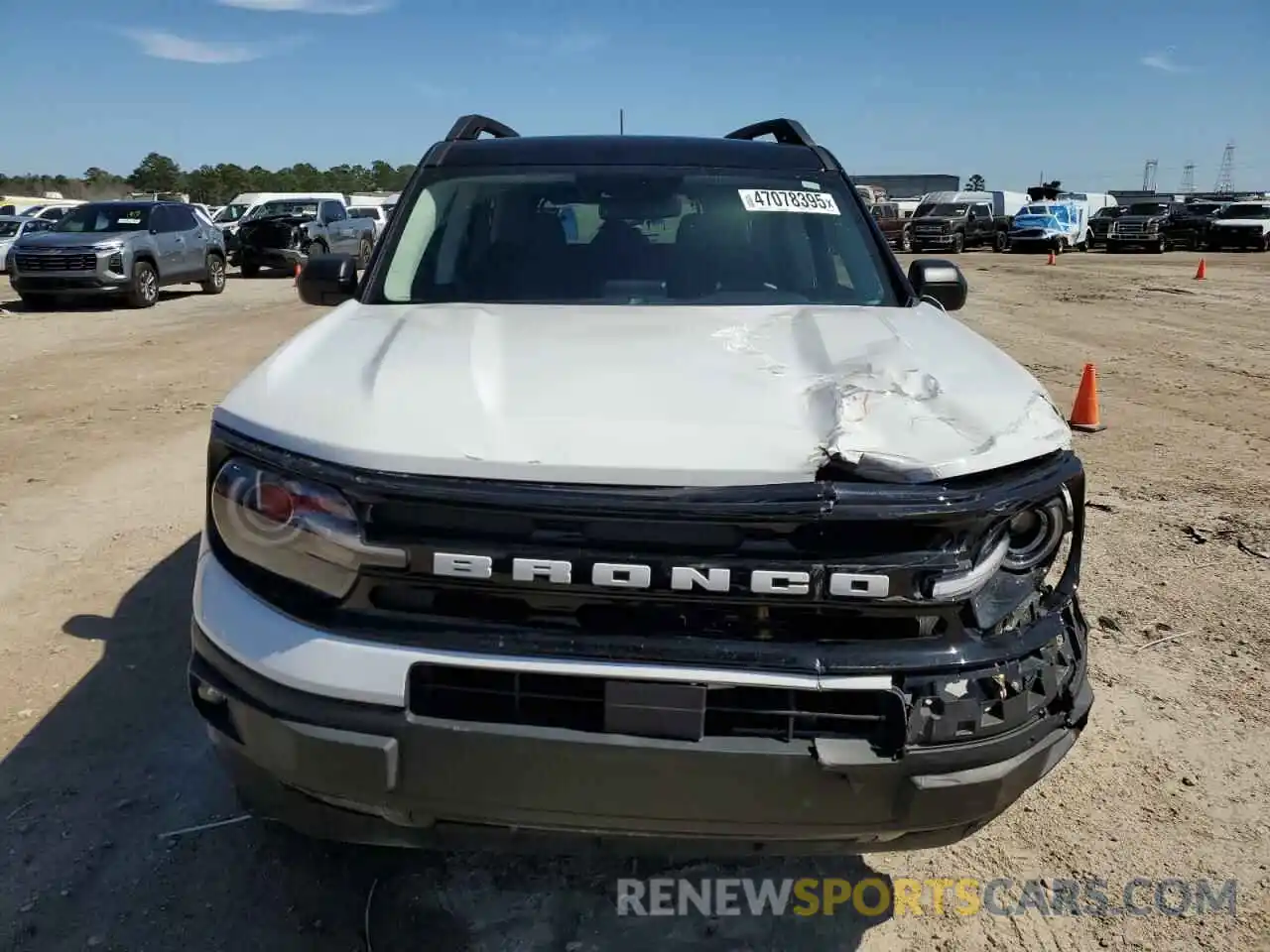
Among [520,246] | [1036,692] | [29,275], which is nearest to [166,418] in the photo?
[520,246]

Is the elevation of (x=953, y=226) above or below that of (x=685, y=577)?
above

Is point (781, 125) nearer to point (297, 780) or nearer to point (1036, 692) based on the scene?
point (1036, 692)

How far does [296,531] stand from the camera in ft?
6.36

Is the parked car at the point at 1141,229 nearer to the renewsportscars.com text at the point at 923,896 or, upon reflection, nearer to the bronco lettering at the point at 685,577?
the renewsportscars.com text at the point at 923,896

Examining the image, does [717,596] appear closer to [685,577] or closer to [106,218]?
[685,577]

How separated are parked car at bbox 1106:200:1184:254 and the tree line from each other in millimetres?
55192

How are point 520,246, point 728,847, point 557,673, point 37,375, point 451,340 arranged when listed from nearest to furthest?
1. point 557,673
2. point 728,847
3. point 451,340
4. point 520,246
5. point 37,375

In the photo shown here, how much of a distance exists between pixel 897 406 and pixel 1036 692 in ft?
2.10

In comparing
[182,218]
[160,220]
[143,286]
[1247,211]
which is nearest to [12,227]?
[182,218]

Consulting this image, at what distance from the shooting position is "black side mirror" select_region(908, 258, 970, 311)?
3764 mm

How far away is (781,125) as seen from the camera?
432 cm

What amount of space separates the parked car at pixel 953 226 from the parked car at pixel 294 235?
19115 mm

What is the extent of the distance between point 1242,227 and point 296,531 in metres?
39.8

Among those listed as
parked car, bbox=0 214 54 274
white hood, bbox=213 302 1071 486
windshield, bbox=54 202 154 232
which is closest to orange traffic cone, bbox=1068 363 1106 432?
white hood, bbox=213 302 1071 486
